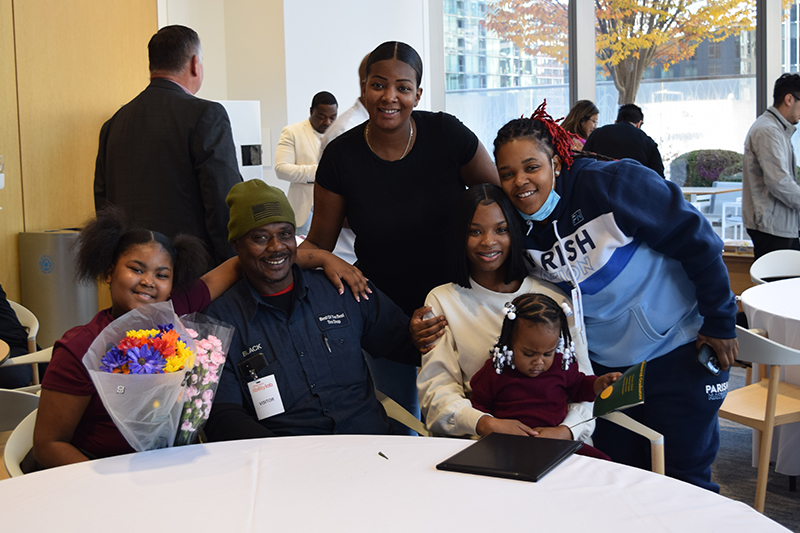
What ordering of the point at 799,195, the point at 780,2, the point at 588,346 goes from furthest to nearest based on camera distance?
1. the point at 780,2
2. the point at 799,195
3. the point at 588,346

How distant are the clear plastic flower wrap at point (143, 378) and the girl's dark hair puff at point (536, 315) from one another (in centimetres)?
95

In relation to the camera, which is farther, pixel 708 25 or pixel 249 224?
pixel 708 25

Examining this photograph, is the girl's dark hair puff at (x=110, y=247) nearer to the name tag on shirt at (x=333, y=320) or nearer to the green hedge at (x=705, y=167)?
the name tag on shirt at (x=333, y=320)

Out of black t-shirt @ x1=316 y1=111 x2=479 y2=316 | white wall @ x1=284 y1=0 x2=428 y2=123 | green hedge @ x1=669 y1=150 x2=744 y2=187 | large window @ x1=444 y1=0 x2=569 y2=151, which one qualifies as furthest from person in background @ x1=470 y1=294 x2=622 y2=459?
large window @ x1=444 y1=0 x2=569 y2=151

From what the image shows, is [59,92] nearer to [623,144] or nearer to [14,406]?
[14,406]

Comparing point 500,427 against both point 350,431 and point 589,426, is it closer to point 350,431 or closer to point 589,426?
point 589,426

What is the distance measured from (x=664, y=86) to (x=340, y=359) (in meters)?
5.98

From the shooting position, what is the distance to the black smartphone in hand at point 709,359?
6.22 feet

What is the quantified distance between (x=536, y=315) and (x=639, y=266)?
0.32m

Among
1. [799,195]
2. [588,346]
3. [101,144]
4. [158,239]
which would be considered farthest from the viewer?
[799,195]

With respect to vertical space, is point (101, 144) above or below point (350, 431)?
above

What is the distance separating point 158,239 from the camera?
192 cm

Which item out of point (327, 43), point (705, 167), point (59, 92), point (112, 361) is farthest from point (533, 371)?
point (705, 167)

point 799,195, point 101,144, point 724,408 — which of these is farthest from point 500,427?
point 799,195
